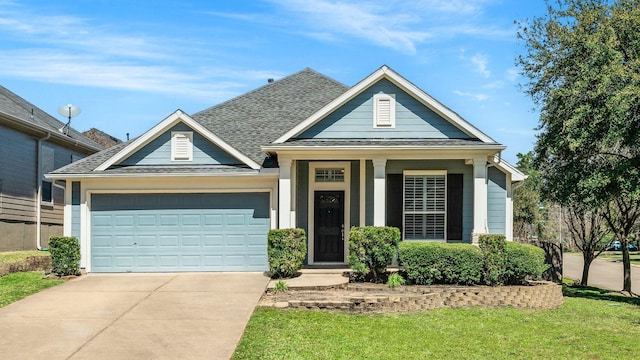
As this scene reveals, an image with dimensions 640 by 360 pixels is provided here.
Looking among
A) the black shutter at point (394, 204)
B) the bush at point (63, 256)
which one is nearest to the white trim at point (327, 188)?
the black shutter at point (394, 204)

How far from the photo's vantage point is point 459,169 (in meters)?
15.0

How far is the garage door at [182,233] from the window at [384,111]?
351 centimetres

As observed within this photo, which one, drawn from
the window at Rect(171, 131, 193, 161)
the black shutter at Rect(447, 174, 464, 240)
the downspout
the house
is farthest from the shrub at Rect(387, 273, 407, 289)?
the downspout

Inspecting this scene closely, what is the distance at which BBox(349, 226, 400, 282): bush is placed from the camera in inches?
492

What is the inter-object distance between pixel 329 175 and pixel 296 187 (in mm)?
964

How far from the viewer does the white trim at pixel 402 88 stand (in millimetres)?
14159

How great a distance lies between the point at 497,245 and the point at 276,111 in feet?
28.5

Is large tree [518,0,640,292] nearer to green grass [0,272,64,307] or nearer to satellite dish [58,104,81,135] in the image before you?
green grass [0,272,64,307]

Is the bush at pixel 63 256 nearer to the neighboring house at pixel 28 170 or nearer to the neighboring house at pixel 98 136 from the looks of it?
the neighboring house at pixel 28 170

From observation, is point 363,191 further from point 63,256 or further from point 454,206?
point 63,256

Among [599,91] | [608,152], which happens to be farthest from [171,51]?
[608,152]

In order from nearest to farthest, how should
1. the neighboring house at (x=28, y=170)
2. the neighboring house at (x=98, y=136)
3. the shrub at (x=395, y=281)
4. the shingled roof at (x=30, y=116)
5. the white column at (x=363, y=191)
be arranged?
the shrub at (x=395, y=281) → the white column at (x=363, y=191) → the neighboring house at (x=28, y=170) → the shingled roof at (x=30, y=116) → the neighboring house at (x=98, y=136)

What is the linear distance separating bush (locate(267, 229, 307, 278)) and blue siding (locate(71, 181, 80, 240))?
5.26 m

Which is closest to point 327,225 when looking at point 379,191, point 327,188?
point 327,188
